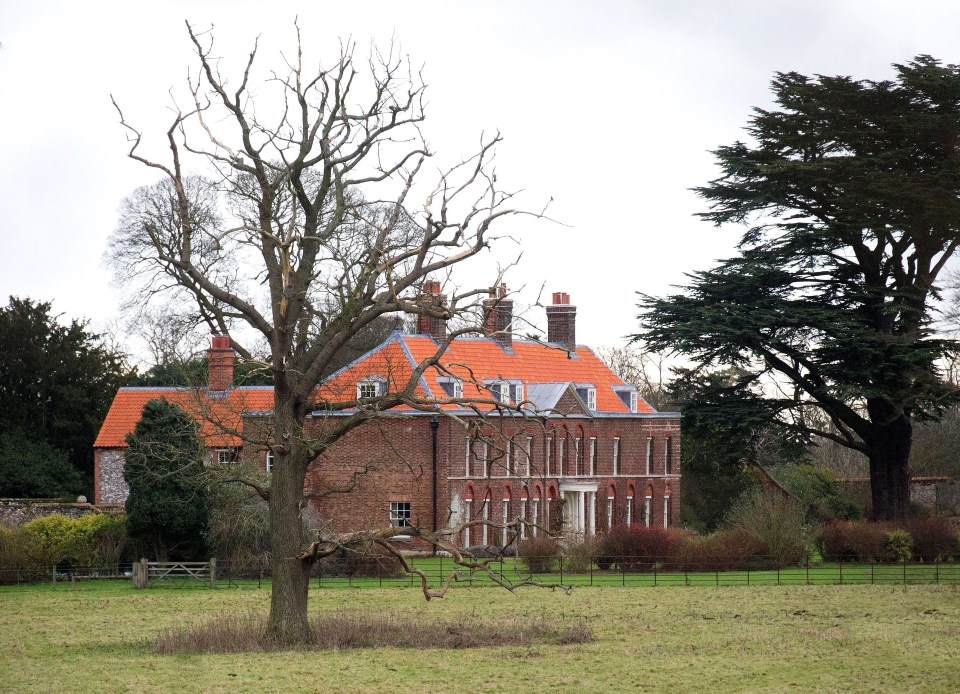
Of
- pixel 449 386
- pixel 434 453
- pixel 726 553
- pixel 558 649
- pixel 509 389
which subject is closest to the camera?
pixel 558 649

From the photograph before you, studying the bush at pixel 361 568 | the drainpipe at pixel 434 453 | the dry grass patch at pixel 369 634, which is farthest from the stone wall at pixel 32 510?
the dry grass patch at pixel 369 634

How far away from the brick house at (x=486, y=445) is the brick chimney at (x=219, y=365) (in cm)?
5

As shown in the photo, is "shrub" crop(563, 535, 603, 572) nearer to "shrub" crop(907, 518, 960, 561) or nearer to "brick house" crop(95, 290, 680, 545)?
"brick house" crop(95, 290, 680, 545)

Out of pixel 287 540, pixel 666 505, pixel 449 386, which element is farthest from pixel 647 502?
pixel 287 540

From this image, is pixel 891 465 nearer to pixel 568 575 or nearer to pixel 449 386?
pixel 568 575

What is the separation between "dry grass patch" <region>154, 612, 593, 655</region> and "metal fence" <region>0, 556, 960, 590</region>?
9.59m

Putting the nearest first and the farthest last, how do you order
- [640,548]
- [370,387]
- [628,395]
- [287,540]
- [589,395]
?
[287,540] < [370,387] < [640,548] < [589,395] < [628,395]

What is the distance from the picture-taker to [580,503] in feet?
171

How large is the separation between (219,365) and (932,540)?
25.2 meters

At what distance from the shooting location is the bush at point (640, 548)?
40281mm

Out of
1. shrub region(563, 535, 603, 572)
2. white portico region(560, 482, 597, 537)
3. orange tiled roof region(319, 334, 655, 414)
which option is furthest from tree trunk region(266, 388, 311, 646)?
white portico region(560, 482, 597, 537)

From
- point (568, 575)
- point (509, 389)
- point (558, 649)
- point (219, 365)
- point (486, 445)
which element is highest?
point (219, 365)

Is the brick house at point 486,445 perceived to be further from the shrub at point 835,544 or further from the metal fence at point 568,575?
the shrub at point 835,544

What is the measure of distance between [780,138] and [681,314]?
707 centimetres
